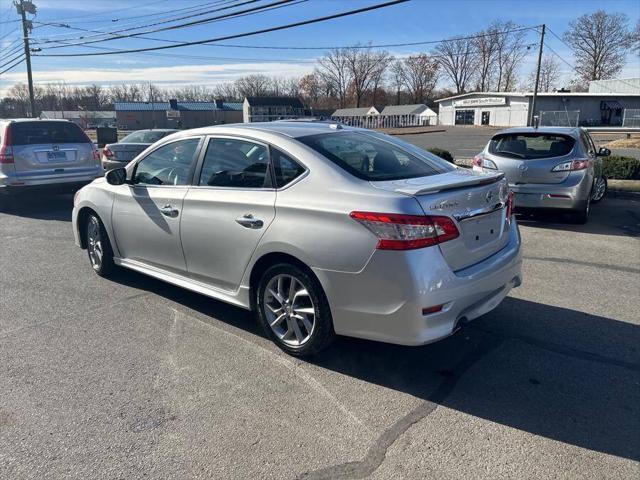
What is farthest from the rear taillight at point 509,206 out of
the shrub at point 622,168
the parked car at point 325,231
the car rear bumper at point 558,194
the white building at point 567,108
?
the white building at point 567,108

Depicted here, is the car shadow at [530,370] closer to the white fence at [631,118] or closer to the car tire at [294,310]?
the car tire at [294,310]

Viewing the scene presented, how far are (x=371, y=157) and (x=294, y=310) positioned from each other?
1297 millimetres

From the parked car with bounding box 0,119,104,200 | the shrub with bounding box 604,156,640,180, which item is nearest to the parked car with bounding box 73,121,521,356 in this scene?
the parked car with bounding box 0,119,104,200

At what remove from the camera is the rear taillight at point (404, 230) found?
3064 mm

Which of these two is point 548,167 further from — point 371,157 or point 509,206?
point 371,157

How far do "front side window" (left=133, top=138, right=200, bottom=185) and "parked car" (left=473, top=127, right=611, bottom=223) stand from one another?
473 centimetres

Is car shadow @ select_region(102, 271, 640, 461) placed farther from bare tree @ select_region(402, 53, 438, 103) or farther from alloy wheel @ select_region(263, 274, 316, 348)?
bare tree @ select_region(402, 53, 438, 103)

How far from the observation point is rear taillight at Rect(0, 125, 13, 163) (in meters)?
9.55

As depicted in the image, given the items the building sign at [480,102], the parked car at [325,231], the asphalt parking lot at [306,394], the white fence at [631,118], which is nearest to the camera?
the asphalt parking lot at [306,394]

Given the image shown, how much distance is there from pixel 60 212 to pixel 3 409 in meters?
7.91

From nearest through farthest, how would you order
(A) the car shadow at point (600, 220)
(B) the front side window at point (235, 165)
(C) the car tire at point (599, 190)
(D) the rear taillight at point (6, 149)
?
1. (B) the front side window at point (235, 165)
2. (A) the car shadow at point (600, 220)
3. (D) the rear taillight at point (6, 149)
4. (C) the car tire at point (599, 190)

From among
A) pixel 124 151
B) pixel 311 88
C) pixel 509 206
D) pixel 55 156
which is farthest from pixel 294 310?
pixel 311 88

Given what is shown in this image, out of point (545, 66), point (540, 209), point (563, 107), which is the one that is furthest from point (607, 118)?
point (540, 209)

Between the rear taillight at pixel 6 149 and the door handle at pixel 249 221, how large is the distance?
7.84m
